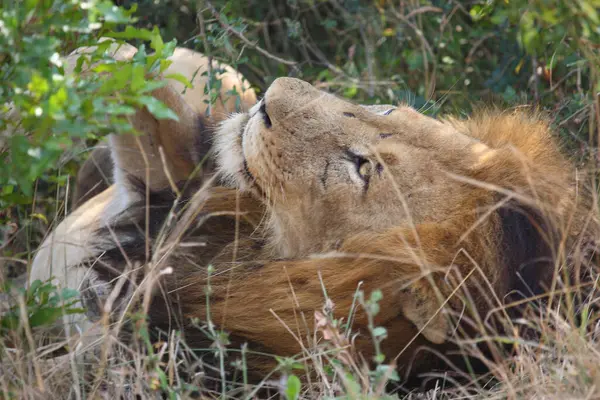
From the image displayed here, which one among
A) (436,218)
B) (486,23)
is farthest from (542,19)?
(486,23)

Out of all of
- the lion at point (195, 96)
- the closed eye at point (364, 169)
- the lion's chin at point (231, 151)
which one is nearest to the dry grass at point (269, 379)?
the closed eye at point (364, 169)

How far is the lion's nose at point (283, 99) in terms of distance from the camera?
2.70 metres

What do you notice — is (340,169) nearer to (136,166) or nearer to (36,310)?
(136,166)

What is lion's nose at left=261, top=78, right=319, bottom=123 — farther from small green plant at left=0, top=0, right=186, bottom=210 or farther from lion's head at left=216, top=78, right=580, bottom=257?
small green plant at left=0, top=0, right=186, bottom=210

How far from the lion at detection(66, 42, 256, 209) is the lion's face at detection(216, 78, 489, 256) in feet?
1.84

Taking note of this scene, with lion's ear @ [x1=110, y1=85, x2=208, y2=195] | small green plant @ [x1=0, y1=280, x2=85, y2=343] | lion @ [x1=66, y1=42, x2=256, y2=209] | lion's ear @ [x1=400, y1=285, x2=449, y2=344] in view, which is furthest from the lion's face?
small green plant @ [x1=0, y1=280, x2=85, y2=343]

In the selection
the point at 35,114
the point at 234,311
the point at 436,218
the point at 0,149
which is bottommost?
the point at 234,311

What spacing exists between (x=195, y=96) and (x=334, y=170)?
114cm

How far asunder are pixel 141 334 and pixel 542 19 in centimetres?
150

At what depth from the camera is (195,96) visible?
3621mm

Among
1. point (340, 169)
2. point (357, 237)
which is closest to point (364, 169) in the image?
point (340, 169)

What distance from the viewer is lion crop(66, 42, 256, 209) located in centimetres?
335

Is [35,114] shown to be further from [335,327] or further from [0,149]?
[335,327]

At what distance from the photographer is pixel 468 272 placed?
2.55 m
